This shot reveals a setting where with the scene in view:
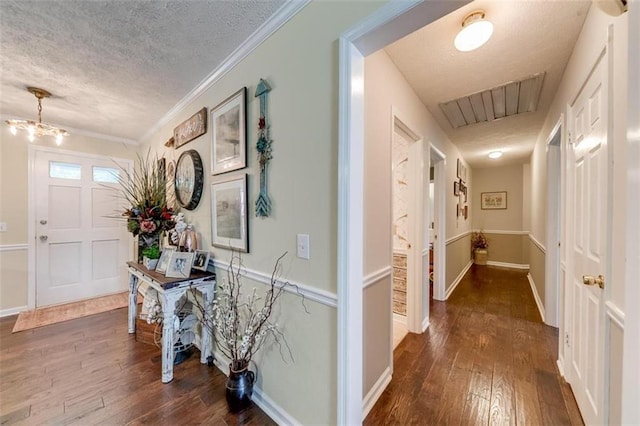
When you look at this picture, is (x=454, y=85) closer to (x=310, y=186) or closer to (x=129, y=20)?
(x=310, y=186)

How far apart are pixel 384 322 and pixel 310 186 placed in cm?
117

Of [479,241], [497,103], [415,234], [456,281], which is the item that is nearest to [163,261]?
[415,234]

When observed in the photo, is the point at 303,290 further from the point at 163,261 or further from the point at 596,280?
the point at 163,261

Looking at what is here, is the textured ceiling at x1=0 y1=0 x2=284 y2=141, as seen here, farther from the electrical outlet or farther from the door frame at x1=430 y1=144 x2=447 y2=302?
the door frame at x1=430 y1=144 x2=447 y2=302

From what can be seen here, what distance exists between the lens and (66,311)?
305 cm

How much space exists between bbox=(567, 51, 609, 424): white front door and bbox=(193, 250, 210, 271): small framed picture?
2.50 meters

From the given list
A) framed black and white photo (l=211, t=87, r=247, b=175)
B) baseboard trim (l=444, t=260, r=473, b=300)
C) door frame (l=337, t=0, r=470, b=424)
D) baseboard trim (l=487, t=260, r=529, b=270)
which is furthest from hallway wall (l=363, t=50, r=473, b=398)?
baseboard trim (l=487, t=260, r=529, b=270)

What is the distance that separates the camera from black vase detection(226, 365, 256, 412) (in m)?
1.50

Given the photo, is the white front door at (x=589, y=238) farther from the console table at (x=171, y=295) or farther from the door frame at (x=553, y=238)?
the console table at (x=171, y=295)

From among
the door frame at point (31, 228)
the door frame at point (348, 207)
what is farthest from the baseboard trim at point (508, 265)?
the door frame at point (31, 228)

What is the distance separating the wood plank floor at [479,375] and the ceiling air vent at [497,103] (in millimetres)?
2399

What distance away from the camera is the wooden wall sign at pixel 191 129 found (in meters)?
2.18

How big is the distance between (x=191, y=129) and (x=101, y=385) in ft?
7.14

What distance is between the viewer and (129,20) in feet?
4.77
